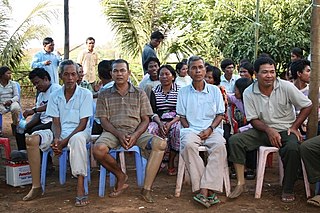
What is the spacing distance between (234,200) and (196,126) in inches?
35.2

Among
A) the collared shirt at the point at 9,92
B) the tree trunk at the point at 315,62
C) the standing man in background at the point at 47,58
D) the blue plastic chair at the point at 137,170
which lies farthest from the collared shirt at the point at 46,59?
the tree trunk at the point at 315,62

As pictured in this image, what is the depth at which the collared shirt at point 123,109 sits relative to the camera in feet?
17.4

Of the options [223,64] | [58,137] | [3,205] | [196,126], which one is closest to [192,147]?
[196,126]

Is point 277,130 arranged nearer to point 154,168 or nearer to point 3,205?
point 154,168

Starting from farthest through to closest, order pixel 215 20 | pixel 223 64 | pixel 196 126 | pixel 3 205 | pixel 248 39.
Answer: pixel 215 20, pixel 248 39, pixel 223 64, pixel 196 126, pixel 3 205

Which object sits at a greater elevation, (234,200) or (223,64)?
(223,64)

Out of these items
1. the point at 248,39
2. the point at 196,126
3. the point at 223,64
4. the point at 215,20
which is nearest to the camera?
the point at 196,126

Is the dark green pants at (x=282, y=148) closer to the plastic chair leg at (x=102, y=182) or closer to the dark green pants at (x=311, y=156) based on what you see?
the dark green pants at (x=311, y=156)

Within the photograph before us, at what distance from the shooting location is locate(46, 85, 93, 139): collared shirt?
5355 mm

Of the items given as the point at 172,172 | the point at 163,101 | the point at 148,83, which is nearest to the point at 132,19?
the point at 148,83

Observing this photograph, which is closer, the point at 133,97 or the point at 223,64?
the point at 133,97

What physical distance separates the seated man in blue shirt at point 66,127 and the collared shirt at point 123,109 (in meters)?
0.17

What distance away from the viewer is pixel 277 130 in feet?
17.1

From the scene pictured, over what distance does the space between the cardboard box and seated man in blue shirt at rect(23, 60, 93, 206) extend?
53 cm
